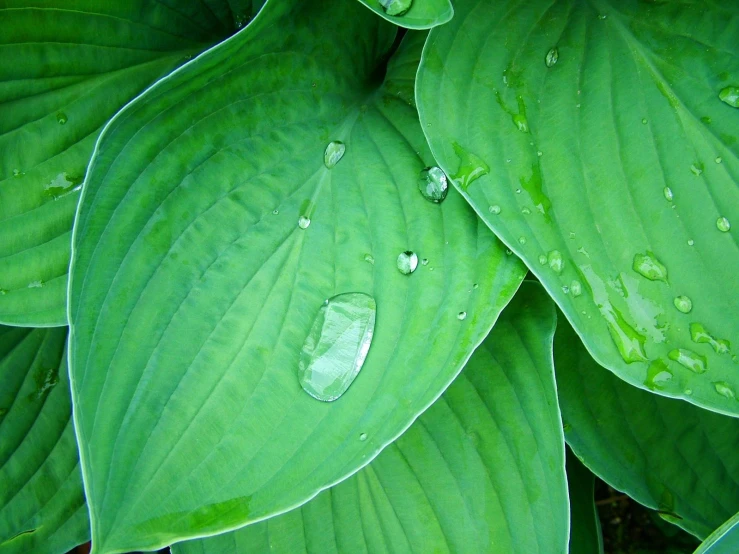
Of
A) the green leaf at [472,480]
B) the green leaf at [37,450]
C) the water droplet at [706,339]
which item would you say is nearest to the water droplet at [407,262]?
the green leaf at [472,480]

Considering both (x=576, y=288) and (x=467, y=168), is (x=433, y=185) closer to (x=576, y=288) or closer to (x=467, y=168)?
(x=467, y=168)

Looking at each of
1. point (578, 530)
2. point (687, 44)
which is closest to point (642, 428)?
point (578, 530)

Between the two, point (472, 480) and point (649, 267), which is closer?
point (649, 267)

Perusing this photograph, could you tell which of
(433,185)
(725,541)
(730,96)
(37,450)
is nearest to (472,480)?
(725,541)

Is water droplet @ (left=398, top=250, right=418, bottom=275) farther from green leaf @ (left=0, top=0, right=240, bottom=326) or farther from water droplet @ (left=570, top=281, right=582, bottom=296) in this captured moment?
green leaf @ (left=0, top=0, right=240, bottom=326)

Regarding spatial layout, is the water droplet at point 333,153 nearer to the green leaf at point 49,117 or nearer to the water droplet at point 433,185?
the water droplet at point 433,185

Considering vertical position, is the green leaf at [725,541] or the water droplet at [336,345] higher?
the water droplet at [336,345]

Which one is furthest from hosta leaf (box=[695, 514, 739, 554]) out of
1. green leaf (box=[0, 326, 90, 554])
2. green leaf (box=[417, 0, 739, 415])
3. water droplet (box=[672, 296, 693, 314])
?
green leaf (box=[0, 326, 90, 554])
